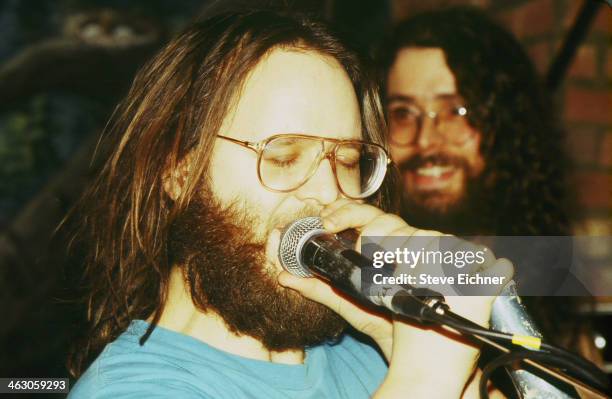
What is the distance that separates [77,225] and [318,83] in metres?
0.84

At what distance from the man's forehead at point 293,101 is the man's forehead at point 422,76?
1.10 m

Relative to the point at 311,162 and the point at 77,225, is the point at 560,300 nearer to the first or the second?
the point at 311,162

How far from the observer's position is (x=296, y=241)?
1136 mm

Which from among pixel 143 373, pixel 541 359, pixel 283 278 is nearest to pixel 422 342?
pixel 541 359

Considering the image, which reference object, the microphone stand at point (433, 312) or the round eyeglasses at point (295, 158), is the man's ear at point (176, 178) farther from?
the microphone stand at point (433, 312)

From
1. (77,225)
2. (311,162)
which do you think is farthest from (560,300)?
(77,225)

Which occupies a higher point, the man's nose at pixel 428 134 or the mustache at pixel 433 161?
the man's nose at pixel 428 134

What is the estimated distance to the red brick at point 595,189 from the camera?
2.79 metres

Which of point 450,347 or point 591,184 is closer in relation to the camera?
point 450,347

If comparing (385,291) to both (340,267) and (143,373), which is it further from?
(143,373)

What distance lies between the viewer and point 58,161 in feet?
10.2

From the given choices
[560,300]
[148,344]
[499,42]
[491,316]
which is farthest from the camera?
[499,42]

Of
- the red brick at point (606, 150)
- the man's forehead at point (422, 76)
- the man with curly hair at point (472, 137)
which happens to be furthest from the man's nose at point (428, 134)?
the red brick at point (606, 150)

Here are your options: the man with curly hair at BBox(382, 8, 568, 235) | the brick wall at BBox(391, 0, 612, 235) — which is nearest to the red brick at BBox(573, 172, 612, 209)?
the brick wall at BBox(391, 0, 612, 235)
